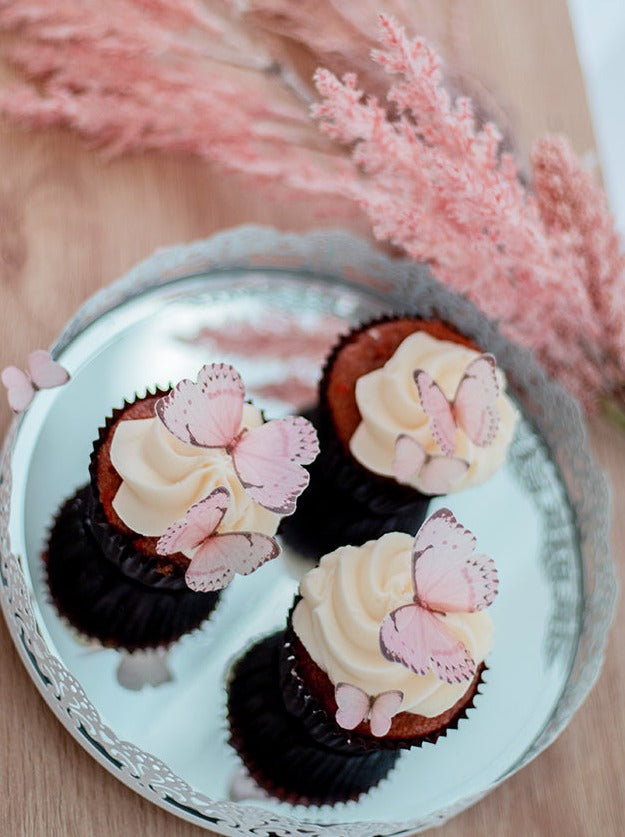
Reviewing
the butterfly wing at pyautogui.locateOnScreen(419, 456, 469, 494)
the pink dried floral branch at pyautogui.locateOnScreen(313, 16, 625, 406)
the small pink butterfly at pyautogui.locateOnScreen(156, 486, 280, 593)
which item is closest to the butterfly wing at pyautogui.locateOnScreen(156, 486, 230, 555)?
the small pink butterfly at pyautogui.locateOnScreen(156, 486, 280, 593)

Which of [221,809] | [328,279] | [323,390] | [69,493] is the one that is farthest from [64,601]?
[328,279]

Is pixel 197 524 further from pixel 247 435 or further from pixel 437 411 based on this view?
pixel 437 411

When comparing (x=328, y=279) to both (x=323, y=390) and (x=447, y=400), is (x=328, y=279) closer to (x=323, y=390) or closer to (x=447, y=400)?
(x=323, y=390)

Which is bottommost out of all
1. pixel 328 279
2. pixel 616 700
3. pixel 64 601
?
pixel 64 601

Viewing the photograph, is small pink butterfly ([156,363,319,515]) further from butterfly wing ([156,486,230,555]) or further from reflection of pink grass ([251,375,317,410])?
reflection of pink grass ([251,375,317,410])

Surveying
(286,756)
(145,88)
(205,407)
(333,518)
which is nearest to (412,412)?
Answer: (333,518)
